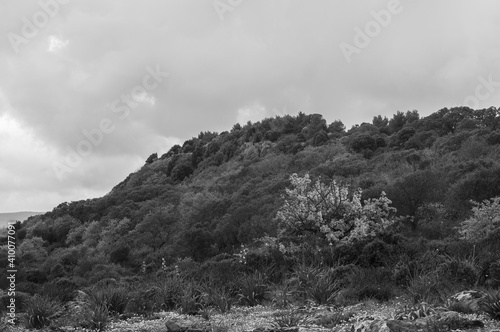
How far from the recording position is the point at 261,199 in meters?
39.5

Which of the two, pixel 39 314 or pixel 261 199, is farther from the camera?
pixel 261 199

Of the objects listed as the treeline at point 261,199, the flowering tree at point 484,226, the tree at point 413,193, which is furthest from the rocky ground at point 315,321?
the tree at point 413,193

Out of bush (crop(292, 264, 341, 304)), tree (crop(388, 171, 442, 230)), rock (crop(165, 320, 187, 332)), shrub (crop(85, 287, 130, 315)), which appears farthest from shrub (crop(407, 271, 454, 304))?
tree (crop(388, 171, 442, 230))

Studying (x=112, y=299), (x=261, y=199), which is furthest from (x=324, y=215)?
(x=261, y=199)

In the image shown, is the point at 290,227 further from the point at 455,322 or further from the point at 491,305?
the point at 455,322

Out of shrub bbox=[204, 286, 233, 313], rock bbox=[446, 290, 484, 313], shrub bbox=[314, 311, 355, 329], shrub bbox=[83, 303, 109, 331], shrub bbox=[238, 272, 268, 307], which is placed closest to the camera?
rock bbox=[446, 290, 484, 313]

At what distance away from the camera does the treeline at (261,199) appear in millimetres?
26750

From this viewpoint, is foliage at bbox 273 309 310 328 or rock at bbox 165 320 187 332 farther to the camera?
rock at bbox 165 320 187 332

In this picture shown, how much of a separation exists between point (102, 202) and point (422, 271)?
57237 mm

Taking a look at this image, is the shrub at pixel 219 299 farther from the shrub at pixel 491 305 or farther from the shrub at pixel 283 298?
the shrub at pixel 491 305

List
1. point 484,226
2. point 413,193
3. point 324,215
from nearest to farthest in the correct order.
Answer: point 484,226
point 324,215
point 413,193

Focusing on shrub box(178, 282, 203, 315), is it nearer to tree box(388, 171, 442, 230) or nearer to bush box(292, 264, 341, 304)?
bush box(292, 264, 341, 304)

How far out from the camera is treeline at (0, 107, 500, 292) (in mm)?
26750

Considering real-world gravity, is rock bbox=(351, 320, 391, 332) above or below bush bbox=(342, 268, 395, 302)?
below
